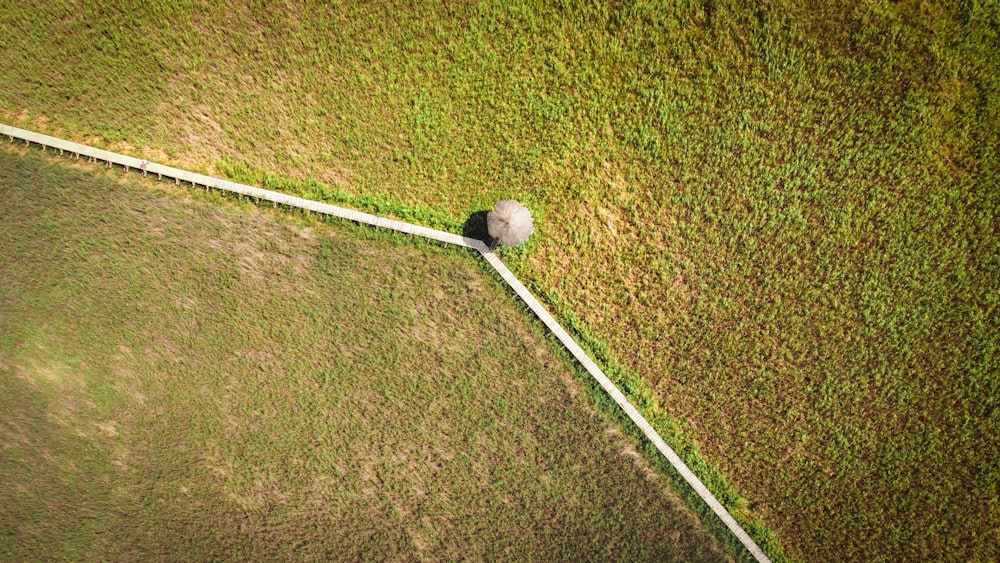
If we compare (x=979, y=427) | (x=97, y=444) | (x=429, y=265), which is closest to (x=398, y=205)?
(x=429, y=265)

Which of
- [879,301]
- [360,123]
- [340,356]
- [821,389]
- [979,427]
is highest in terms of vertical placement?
[360,123]

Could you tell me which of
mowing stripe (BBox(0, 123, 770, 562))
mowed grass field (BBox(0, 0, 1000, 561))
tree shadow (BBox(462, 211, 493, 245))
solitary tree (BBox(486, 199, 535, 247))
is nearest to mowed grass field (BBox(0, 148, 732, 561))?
mowing stripe (BBox(0, 123, 770, 562))

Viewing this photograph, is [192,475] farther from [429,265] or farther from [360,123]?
[360,123]

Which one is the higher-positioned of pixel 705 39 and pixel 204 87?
pixel 204 87

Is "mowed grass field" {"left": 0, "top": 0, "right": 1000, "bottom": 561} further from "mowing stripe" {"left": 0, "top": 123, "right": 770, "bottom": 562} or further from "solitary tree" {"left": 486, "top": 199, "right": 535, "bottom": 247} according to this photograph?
"solitary tree" {"left": 486, "top": 199, "right": 535, "bottom": 247}

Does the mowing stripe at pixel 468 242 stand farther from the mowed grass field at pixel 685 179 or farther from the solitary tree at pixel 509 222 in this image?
the solitary tree at pixel 509 222

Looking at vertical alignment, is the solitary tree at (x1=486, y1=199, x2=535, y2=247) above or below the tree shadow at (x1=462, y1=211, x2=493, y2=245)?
below
